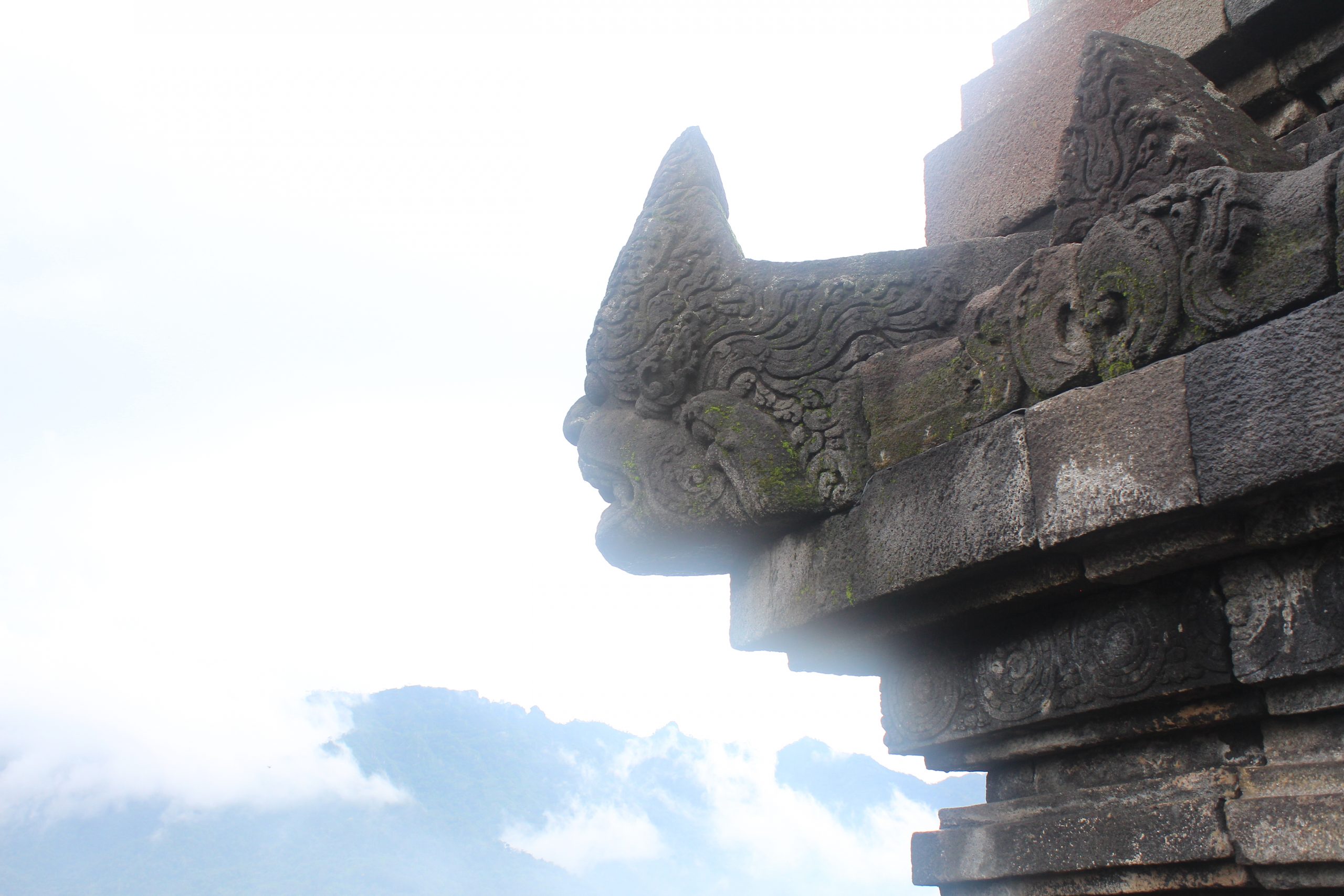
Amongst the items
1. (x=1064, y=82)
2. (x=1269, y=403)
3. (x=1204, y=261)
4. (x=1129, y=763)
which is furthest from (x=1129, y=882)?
(x=1064, y=82)

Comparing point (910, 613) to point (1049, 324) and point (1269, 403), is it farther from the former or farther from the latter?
point (1269, 403)

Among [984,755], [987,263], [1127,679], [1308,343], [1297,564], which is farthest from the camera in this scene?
[987,263]

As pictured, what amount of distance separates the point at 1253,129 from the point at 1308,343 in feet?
2.80

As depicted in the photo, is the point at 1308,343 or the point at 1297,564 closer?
the point at 1308,343

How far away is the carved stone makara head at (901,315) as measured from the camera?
1.96m

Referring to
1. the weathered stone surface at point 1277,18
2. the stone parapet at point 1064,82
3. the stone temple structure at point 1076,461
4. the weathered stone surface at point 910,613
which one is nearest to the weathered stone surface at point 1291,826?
the stone temple structure at point 1076,461

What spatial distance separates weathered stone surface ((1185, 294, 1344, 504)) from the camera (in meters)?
1.69

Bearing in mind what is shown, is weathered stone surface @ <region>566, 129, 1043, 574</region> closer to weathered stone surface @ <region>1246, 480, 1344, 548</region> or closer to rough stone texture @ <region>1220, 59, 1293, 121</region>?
rough stone texture @ <region>1220, 59, 1293, 121</region>

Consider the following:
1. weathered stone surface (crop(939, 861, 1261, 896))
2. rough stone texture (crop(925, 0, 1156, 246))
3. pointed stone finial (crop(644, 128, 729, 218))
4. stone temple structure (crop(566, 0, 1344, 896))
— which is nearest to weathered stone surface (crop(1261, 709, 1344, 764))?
stone temple structure (crop(566, 0, 1344, 896))

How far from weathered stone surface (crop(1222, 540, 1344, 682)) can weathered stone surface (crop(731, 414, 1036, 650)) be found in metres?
0.38

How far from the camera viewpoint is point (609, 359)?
2.85 metres

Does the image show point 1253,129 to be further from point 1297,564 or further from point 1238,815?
point 1238,815

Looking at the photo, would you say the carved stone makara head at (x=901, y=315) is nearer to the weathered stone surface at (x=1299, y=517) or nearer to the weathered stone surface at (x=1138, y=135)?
the weathered stone surface at (x=1138, y=135)

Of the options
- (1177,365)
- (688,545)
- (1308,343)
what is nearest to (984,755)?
(688,545)
